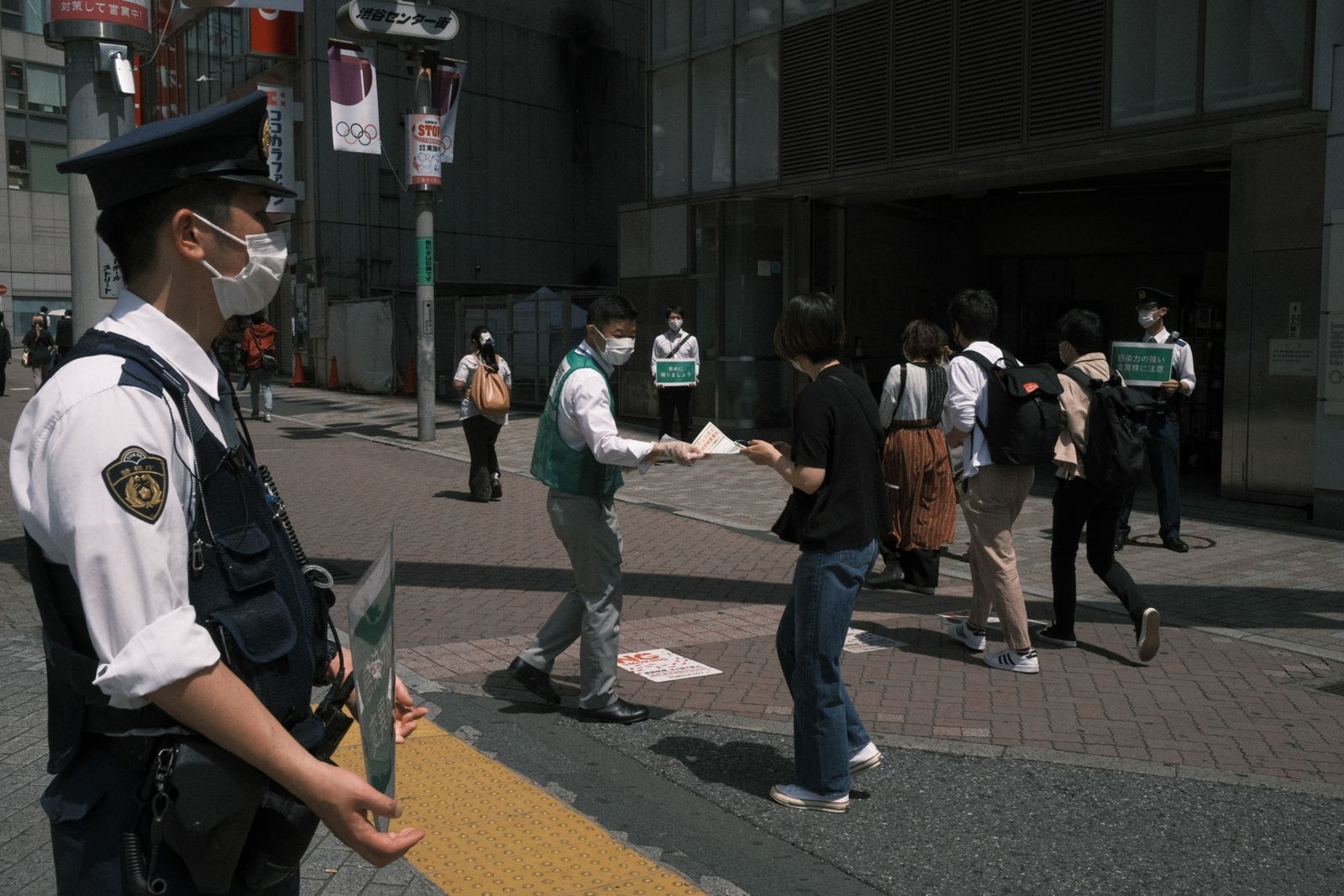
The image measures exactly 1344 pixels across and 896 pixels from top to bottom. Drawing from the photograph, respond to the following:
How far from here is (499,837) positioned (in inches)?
168

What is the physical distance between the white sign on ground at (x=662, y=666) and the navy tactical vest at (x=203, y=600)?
444cm

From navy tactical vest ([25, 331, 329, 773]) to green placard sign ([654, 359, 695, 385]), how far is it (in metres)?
13.7

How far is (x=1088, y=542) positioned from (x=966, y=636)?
83 cm

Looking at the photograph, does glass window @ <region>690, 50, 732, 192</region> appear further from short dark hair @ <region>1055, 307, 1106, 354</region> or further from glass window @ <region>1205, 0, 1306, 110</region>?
short dark hair @ <region>1055, 307, 1106, 354</region>

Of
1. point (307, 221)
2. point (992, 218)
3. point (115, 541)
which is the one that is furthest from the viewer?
point (307, 221)

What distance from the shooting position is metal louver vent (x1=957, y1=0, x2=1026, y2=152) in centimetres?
1345

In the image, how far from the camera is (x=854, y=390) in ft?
15.3

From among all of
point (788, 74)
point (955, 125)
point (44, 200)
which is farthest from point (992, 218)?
point (44, 200)

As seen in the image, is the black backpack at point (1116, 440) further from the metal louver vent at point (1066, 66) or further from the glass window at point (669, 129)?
the glass window at point (669, 129)

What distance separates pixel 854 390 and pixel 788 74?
13.0m

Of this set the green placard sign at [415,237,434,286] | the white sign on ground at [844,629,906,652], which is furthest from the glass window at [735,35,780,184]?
the white sign on ground at [844,629,906,652]

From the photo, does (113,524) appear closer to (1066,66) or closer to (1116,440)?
(1116,440)

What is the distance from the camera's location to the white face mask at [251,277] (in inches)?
76.9

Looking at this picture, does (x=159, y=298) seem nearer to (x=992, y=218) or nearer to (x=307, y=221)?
(x=992, y=218)
